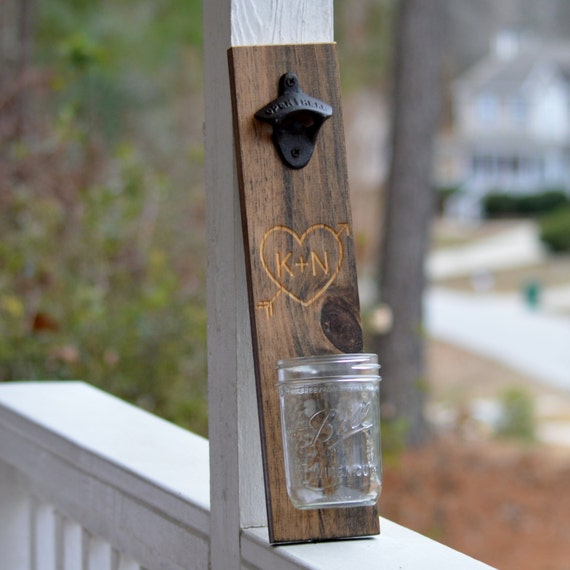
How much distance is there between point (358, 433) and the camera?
0.89 meters

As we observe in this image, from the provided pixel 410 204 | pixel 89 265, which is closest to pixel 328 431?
pixel 89 265

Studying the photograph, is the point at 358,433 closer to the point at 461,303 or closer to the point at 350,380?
the point at 350,380

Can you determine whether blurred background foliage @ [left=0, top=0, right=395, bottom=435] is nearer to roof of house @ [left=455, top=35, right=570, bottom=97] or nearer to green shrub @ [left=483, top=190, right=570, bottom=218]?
roof of house @ [left=455, top=35, right=570, bottom=97]

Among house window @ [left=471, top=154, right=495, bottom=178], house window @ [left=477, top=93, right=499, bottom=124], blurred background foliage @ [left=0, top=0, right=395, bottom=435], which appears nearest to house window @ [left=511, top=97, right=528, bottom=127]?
house window @ [left=477, top=93, right=499, bottom=124]

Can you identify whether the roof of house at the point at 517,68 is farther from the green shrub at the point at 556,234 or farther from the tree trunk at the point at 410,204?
the tree trunk at the point at 410,204

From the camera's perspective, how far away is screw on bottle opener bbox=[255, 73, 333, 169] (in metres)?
0.94

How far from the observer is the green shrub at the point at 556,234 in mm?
20016

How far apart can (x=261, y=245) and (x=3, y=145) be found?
160 inches

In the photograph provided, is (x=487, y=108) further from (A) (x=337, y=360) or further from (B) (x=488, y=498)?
(A) (x=337, y=360)

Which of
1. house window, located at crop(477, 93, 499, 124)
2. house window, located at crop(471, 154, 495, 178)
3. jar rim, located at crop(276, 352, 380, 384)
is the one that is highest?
house window, located at crop(477, 93, 499, 124)

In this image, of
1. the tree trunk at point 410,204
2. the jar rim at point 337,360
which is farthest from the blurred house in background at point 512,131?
the jar rim at point 337,360

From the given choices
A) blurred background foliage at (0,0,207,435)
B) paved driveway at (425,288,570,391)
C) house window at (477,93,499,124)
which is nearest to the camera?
blurred background foliage at (0,0,207,435)

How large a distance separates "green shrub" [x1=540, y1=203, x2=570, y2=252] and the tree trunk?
564 inches

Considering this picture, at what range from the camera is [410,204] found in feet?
21.0
